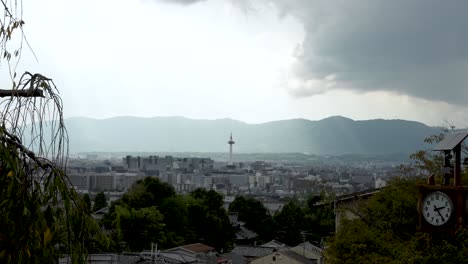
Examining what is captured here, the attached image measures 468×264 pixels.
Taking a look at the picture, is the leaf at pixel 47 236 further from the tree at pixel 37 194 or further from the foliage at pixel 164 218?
the foliage at pixel 164 218

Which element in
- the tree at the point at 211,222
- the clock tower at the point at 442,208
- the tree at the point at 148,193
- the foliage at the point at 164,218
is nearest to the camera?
the clock tower at the point at 442,208

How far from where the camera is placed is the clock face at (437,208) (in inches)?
252

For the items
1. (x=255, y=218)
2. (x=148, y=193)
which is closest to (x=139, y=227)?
(x=148, y=193)

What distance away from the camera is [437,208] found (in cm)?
645

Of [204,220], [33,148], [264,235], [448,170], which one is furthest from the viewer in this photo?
[264,235]

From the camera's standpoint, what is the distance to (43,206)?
7.77 ft

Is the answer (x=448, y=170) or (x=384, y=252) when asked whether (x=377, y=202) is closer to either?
(x=384, y=252)

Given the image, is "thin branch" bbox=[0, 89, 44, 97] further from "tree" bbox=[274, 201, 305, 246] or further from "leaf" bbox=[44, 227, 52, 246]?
"tree" bbox=[274, 201, 305, 246]

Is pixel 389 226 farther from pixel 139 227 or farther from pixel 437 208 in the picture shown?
pixel 139 227

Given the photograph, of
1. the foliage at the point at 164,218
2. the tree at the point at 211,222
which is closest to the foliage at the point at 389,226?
the foliage at the point at 164,218

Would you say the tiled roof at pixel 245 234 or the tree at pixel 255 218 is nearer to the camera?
the tiled roof at pixel 245 234

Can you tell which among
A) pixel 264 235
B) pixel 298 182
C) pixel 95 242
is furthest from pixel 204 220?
pixel 298 182

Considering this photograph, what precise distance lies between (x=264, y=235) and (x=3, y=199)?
143ft

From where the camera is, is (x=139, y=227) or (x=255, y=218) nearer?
(x=139, y=227)
